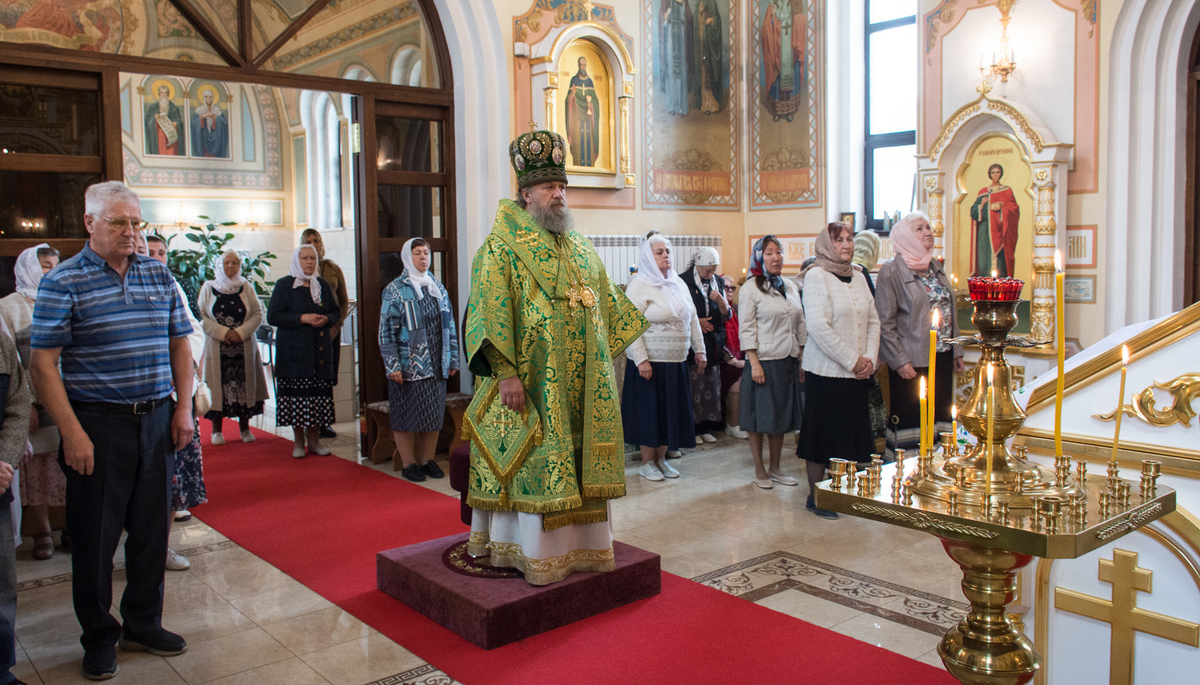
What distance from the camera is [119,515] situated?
11.2ft

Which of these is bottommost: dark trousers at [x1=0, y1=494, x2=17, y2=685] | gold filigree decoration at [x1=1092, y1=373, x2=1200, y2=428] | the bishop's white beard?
dark trousers at [x1=0, y1=494, x2=17, y2=685]

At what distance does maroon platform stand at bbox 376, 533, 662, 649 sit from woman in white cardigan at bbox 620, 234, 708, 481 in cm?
209

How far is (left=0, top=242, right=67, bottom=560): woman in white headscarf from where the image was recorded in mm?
4492

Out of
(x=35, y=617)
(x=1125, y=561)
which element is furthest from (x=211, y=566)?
(x=1125, y=561)

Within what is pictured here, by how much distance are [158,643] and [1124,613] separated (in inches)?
130

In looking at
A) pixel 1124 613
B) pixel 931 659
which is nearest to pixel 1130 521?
pixel 1124 613

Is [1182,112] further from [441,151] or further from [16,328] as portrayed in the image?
[16,328]

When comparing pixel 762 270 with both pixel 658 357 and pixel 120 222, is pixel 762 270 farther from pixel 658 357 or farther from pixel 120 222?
pixel 120 222

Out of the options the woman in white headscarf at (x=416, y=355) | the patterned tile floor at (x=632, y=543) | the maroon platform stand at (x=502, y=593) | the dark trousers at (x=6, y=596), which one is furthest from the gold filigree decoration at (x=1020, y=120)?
the dark trousers at (x=6, y=596)

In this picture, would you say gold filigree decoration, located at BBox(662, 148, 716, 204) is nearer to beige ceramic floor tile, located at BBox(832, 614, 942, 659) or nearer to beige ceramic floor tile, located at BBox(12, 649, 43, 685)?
beige ceramic floor tile, located at BBox(832, 614, 942, 659)

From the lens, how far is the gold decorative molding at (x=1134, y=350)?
2.26 meters

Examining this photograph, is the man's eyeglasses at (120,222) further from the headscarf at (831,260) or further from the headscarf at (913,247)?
the headscarf at (913,247)

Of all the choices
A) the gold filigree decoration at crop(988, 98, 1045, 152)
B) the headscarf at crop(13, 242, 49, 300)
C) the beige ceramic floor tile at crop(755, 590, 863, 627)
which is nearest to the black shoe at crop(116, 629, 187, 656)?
the headscarf at crop(13, 242, 49, 300)

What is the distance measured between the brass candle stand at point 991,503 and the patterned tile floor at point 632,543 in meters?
1.85
